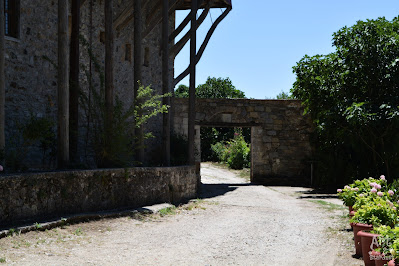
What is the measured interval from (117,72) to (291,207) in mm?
5451

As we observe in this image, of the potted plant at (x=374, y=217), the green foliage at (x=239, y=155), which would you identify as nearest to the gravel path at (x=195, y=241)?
the potted plant at (x=374, y=217)

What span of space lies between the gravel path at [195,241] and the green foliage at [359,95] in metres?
4.56

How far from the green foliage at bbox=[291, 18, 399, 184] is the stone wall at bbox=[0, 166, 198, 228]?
5.44 metres

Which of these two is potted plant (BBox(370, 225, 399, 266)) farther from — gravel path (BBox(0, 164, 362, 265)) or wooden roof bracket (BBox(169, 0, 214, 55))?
wooden roof bracket (BBox(169, 0, 214, 55))

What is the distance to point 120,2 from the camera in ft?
41.4

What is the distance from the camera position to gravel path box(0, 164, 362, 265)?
4.93m

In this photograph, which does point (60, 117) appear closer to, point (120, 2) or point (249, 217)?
point (249, 217)

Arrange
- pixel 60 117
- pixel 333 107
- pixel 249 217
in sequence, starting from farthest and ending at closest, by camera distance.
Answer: pixel 333 107
pixel 249 217
pixel 60 117

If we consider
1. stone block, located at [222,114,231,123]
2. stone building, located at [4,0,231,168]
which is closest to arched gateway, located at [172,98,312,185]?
stone block, located at [222,114,231,123]

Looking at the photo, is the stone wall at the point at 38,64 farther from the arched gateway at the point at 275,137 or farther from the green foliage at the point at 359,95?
the green foliage at the point at 359,95

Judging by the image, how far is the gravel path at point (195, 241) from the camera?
4926 millimetres

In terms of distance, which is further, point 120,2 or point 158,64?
point 158,64

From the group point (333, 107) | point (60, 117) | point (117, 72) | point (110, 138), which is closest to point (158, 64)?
point (117, 72)

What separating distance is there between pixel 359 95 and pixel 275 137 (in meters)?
3.61
